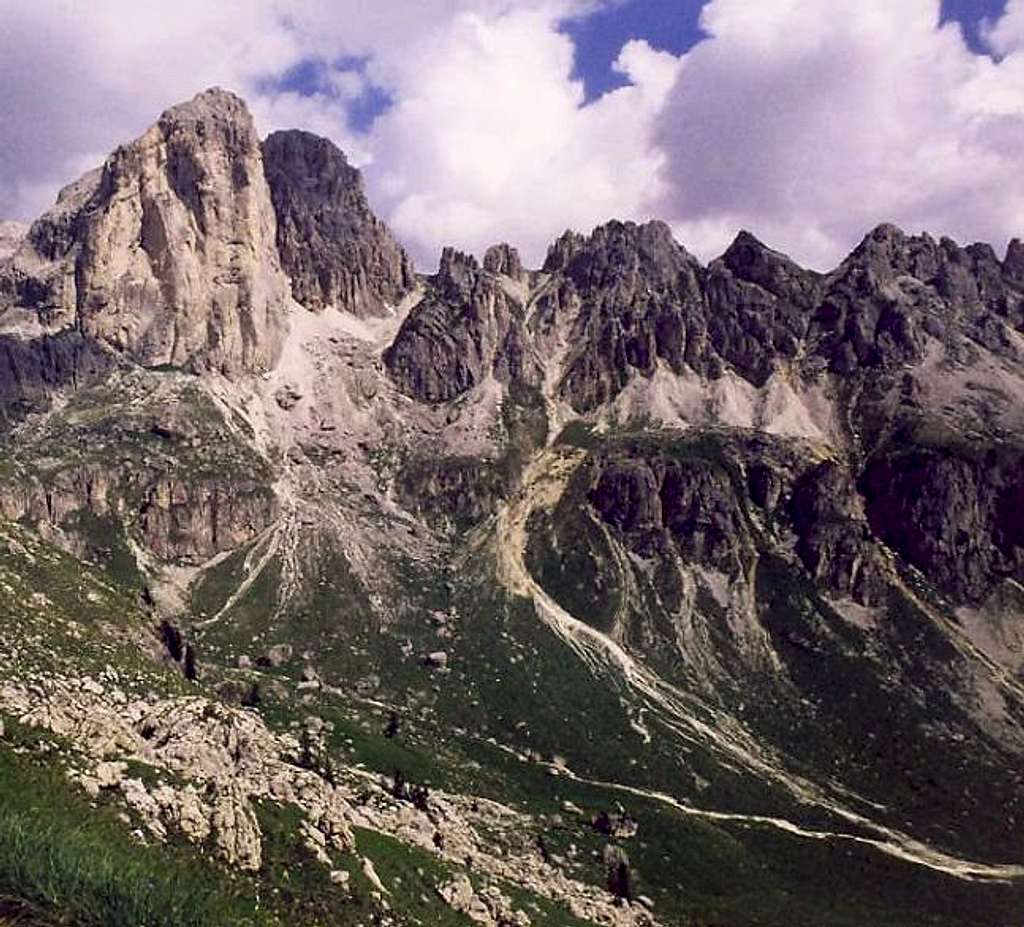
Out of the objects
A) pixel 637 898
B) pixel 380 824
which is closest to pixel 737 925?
pixel 637 898

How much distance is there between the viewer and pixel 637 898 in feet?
597

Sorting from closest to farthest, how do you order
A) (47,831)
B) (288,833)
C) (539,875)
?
1. (47,831)
2. (288,833)
3. (539,875)

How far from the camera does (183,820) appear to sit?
8475 centimetres

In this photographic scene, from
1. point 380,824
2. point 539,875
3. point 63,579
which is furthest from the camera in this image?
point 63,579

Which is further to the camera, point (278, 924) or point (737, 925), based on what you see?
point (737, 925)

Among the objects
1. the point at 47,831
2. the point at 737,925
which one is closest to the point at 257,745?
the point at 47,831

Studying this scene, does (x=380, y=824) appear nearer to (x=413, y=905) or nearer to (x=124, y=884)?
(x=413, y=905)

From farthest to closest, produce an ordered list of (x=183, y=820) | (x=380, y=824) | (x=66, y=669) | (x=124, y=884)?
(x=380, y=824), (x=66, y=669), (x=183, y=820), (x=124, y=884)

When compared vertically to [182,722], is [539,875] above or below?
below

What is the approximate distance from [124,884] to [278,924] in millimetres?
19766

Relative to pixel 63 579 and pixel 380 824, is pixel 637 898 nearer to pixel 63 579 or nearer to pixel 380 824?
pixel 380 824

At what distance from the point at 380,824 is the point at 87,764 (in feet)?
179

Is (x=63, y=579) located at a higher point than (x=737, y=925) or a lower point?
higher

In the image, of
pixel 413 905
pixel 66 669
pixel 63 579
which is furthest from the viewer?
pixel 63 579
